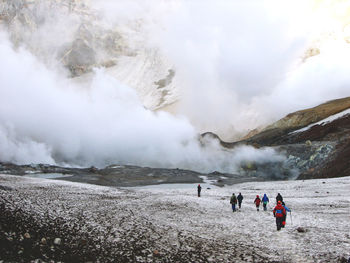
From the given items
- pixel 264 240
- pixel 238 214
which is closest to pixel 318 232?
pixel 264 240

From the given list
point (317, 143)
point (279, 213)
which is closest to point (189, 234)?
point (279, 213)

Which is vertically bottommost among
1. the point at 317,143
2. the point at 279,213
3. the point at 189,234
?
the point at 189,234

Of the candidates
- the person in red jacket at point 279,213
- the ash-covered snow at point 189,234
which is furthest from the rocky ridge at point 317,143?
the person in red jacket at point 279,213

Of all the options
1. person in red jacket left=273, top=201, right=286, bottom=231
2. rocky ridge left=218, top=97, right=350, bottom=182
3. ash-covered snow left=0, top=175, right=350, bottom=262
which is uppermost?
rocky ridge left=218, top=97, right=350, bottom=182

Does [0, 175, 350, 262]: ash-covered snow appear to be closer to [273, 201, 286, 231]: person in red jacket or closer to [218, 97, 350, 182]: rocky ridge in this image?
[273, 201, 286, 231]: person in red jacket

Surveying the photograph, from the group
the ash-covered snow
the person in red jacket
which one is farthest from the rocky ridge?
the person in red jacket

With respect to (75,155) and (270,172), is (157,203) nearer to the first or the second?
(270,172)

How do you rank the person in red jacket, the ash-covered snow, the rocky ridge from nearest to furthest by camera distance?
the ash-covered snow
the person in red jacket
the rocky ridge

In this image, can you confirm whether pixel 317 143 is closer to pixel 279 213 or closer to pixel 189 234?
pixel 279 213

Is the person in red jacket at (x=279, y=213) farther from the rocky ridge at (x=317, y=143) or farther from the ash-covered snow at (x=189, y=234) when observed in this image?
the rocky ridge at (x=317, y=143)

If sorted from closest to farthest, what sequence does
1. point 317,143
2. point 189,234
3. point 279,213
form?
point 189,234 < point 279,213 < point 317,143

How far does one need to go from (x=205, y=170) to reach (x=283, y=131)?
70689mm

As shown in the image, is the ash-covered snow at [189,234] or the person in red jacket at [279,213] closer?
the ash-covered snow at [189,234]

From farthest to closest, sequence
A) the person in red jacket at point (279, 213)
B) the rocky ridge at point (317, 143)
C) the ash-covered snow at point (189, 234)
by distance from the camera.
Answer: the rocky ridge at point (317, 143)
the person in red jacket at point (279, 213)
the ash-covered snow at point (189, 234)
